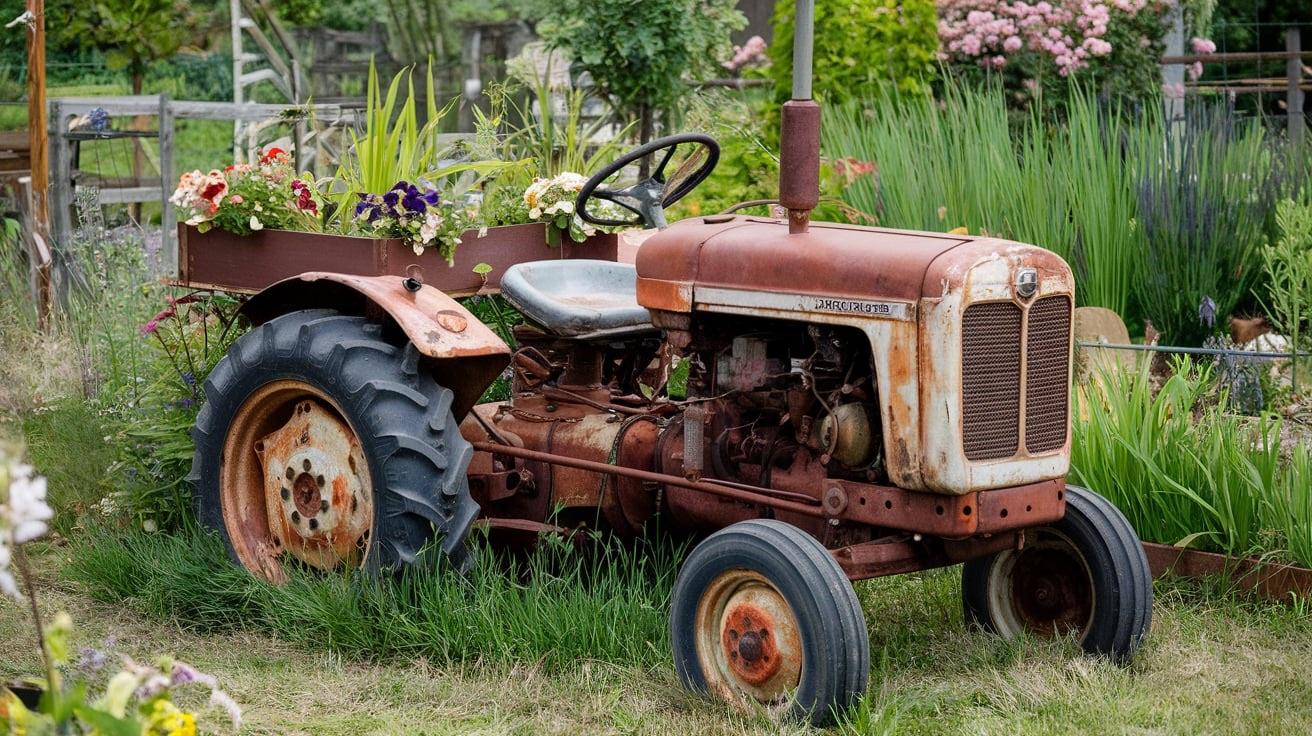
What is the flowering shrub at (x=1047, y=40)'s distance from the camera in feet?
34.0

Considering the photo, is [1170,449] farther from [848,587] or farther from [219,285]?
[219,285]

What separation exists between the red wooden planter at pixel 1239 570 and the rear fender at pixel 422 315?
195 centimetres

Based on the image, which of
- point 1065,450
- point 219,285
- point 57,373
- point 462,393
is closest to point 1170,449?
point 1065,450

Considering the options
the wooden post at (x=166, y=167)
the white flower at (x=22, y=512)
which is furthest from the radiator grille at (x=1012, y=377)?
the wooden post at (x=166, y=167)

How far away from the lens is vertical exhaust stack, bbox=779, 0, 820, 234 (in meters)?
3.65

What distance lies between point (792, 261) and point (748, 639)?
883 mm

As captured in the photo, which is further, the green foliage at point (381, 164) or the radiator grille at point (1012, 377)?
the green foliage at point (381, 164)

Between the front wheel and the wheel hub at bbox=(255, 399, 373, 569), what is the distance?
5.40ft

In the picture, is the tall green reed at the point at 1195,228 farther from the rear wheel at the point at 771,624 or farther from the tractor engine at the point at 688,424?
the rear wheel at the point at 771,624

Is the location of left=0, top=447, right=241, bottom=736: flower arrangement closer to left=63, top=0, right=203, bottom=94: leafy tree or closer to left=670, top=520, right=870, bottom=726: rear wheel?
left=670, top=520, right=870, bottom=726: rear wheel

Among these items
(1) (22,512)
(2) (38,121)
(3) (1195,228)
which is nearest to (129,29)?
(2) (38,121)

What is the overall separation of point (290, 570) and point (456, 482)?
63 cm

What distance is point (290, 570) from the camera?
430cm

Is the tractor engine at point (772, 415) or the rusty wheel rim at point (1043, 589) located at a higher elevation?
the tractor engine at point (772, 415)
